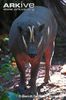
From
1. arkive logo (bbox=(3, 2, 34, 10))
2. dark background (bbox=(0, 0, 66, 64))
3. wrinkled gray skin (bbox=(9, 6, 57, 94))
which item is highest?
wrinkled gray skin (bbox=(9, 6, 57, 94))

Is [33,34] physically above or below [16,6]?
above

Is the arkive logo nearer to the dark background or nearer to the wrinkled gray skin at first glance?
the dark background

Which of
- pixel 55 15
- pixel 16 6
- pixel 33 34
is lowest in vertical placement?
pixel 55 15

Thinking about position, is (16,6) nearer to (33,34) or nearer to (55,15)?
(55,15)

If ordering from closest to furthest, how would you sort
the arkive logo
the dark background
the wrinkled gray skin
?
the wrinkled gray skin, the arkive logo, the dark background

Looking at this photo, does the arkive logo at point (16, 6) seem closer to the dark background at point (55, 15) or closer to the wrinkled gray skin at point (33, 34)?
the dark background at point (55, 15)

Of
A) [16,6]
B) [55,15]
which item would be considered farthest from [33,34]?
[55,15]

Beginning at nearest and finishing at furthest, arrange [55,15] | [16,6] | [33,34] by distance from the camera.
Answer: [33,34] → [16,6] → [55,15]

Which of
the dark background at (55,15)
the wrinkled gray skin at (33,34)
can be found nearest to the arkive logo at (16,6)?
the dark background at (55,15)

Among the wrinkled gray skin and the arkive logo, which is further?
the arkive logo

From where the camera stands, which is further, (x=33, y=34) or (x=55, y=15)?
(x=55, y=15)

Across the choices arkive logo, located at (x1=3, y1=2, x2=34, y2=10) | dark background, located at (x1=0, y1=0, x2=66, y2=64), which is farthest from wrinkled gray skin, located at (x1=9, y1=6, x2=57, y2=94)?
dark background, located at (x1=0, y1=0, x2=66, y2=64)

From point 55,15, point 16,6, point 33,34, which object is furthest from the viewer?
point 55,15

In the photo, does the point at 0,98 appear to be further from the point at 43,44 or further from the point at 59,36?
the point at 59,36
